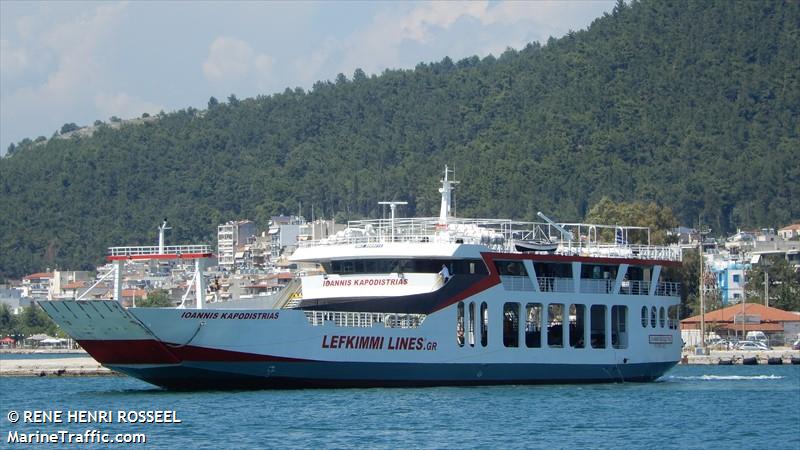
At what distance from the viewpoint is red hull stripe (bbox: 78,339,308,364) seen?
1542 inches

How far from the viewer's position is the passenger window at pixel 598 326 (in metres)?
47.9

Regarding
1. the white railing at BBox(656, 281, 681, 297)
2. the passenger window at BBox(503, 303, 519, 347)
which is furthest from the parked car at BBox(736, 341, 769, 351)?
the passenger window at BBox(503, 303, 519, 347)

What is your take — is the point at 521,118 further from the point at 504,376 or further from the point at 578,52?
the point at 504,376

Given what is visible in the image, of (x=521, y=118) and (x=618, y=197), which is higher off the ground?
(x=521, y=118)

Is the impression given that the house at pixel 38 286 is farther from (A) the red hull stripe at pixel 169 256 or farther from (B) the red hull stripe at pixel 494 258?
(A) the red hull stripe at pixel 169 256

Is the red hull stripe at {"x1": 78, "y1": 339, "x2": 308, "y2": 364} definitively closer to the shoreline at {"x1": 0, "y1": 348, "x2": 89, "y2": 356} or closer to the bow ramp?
the bow ramp

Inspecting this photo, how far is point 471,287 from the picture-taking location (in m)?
43.2

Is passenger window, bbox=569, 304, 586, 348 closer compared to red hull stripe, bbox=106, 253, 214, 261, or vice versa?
red hull stripe, bbox=106, 253, 214, 261

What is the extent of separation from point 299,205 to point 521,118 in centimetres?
3170

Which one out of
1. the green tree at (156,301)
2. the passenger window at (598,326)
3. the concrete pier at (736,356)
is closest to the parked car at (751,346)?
the concrete pier at (736,356)

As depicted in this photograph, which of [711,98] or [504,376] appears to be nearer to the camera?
[504,376]

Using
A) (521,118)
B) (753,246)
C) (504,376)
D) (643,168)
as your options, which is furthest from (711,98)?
(504,376)

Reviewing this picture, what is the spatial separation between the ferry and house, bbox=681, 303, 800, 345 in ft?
130

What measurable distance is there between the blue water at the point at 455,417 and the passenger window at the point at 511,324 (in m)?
1.48
